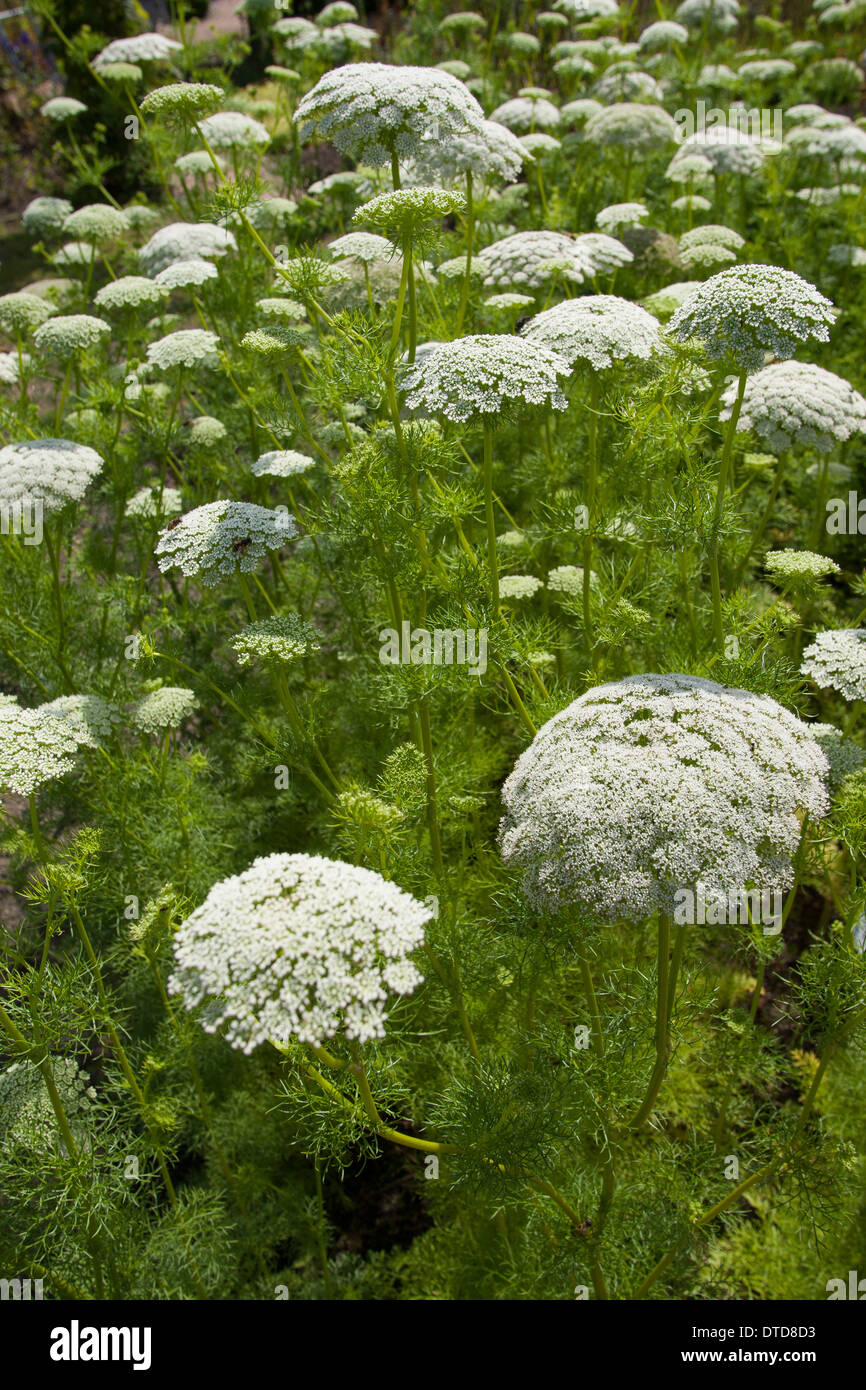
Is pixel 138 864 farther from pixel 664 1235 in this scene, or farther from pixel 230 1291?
pixel 664 1235

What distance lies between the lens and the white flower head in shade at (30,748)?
12.2 ft

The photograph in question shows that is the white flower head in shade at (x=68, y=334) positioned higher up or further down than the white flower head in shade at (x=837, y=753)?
higher up

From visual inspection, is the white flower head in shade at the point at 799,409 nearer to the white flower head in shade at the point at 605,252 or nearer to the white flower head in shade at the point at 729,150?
the white flower head in shade at the point at 605,252

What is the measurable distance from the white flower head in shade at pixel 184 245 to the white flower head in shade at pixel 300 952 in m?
5.81

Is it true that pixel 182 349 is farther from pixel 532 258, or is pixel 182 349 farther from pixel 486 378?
pixel 486 378

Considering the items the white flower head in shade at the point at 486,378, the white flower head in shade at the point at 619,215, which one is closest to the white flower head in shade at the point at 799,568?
the white flower head in shade at the point at 486,378

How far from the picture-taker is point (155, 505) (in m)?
6.14

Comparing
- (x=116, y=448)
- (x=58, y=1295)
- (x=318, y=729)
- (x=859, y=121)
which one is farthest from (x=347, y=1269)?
(x=859, y=121)

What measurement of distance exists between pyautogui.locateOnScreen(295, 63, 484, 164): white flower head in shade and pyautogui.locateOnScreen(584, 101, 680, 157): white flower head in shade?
4.78m

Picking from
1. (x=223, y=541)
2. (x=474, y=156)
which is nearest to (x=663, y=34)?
(x=474, y=156)

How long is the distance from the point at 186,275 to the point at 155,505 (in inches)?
61.1

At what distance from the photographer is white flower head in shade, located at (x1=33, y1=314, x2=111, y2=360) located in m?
6.15

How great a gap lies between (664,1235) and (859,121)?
11.8 m
